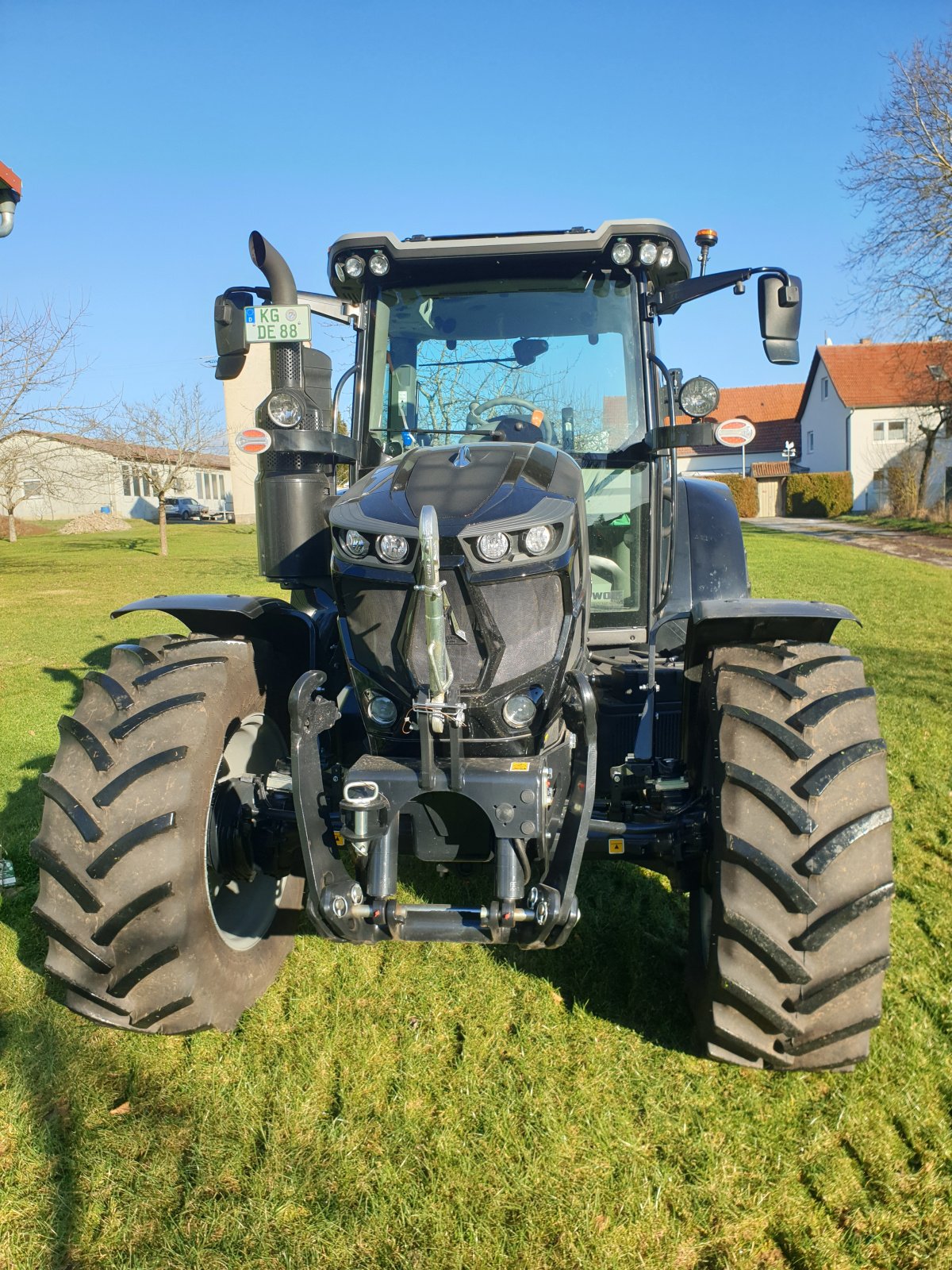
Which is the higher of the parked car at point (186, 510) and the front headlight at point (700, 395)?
the parked car at point (186, 510)

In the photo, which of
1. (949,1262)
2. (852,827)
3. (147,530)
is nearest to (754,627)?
(852,827)

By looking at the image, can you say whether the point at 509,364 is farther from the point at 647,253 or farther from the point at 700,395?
the point at 700,395

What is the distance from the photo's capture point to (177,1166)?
110 inches

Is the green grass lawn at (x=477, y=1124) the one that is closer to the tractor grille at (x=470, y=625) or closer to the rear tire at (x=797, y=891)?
the rear tire at (x=797, y=891)

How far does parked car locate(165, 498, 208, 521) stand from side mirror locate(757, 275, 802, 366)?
60.2 metres

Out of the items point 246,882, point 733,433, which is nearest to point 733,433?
point 733,433

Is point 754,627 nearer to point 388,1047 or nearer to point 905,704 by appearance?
point 388,1047

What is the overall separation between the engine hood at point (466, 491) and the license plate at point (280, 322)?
3.21 ft

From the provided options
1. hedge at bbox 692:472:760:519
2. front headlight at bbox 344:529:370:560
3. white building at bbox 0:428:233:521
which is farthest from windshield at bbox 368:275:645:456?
hedge at bbox 692:472:760:519

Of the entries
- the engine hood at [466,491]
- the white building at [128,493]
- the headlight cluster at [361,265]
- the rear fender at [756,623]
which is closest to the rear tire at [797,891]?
the rear fender at [756,623]

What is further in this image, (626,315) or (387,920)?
(626,315)

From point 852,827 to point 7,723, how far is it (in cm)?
752

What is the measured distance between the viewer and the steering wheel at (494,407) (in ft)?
14.2

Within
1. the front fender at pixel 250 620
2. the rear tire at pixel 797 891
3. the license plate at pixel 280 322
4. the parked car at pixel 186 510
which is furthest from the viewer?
the parked car at pixel 186 510
